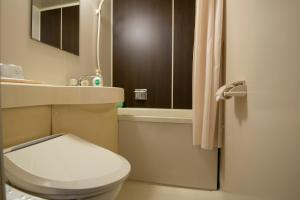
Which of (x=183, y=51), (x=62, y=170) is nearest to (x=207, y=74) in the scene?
(x=183, y=51)

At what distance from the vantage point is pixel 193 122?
1512 mm

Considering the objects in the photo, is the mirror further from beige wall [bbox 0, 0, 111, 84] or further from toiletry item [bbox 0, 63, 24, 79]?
toiletry item [bbox 0, 63, 24, 79]

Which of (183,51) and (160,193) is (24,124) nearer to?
(160,193)

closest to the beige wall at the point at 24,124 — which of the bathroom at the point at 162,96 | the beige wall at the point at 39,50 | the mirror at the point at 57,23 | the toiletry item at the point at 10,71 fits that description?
the bathroom at the point at 162,96

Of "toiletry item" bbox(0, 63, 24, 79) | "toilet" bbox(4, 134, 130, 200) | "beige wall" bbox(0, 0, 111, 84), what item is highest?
"beige wall" bbox(0, 0, 111, 84)

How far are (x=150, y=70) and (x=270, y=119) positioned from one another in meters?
1.93

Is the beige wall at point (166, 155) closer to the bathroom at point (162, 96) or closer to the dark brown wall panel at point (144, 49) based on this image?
the bathroom at point (162, 96)

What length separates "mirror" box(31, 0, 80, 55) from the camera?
4.14ft

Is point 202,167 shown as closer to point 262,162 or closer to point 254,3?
point 262,162

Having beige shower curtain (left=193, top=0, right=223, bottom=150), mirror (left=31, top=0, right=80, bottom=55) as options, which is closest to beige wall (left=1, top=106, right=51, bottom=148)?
mirror (left=31, top=0, right=80, bottom=55)

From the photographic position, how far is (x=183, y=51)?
7.40 feet

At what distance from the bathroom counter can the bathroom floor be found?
0.77m

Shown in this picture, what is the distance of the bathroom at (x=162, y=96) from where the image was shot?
0.46m

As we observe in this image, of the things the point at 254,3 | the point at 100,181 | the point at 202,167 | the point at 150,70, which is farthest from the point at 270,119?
the point at 150,70
